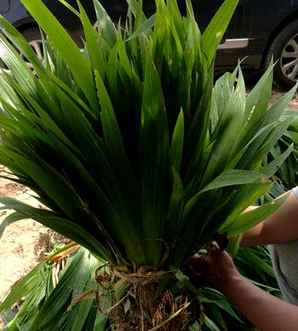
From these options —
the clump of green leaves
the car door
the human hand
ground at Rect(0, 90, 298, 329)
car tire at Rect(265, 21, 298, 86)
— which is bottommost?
car tire at Rect(265, 21, 298, 86)

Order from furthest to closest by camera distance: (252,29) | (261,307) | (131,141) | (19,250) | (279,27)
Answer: (279,27)
(252,29)
(19,250)
(261,307)
(131,141)

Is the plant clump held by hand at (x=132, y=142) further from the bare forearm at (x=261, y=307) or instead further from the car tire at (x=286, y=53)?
the car tire at (x=286, y=53)

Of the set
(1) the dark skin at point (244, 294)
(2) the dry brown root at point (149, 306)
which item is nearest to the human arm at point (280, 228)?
(1) the dark skin at point (244, 294)

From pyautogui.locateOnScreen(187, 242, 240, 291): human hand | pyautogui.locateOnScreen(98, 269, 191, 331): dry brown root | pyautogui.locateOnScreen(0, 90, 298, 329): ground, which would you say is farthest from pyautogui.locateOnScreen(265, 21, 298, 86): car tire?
pyautogui.locateOnScreen(98, 269, 191, 331): dry brown root

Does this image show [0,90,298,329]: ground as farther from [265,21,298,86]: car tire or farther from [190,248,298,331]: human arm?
[265,21,298,86]: car tire

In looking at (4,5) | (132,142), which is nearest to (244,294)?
(132,142)

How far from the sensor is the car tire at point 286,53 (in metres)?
5.34

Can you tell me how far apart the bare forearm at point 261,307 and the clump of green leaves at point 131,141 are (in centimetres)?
14

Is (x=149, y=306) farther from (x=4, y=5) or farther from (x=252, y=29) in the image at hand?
(x=252, y=29)

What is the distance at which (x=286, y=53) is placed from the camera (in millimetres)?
5434

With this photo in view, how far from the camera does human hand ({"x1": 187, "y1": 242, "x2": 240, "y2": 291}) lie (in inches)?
48.1

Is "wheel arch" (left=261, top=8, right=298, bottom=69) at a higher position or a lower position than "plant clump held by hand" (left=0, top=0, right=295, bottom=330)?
lower

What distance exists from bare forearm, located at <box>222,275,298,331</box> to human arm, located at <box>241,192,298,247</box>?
0.16m

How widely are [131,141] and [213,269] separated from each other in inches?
12.6
